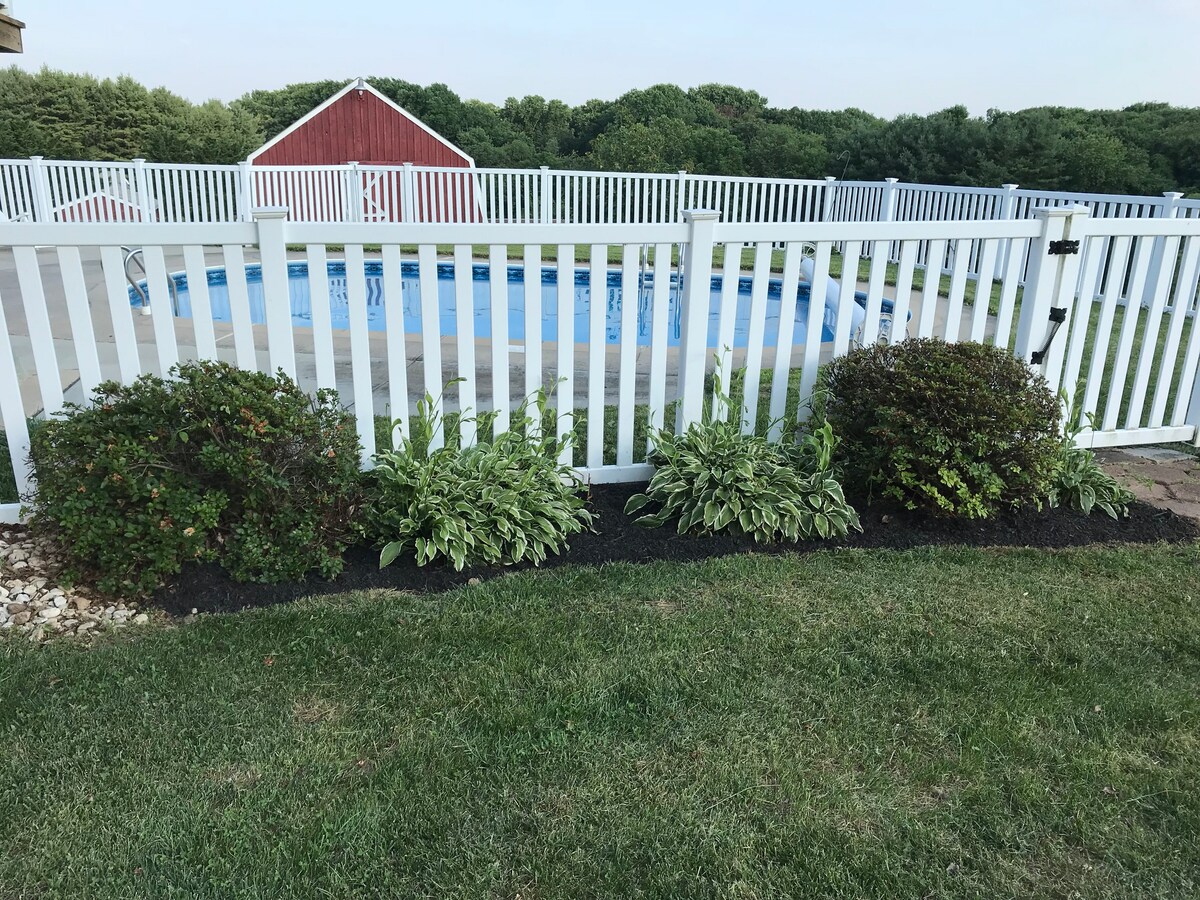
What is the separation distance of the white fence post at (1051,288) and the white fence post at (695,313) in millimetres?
1548

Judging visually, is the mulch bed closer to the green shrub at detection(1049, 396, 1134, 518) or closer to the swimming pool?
the green shrub at detection(1049, 396, 1134, 518)

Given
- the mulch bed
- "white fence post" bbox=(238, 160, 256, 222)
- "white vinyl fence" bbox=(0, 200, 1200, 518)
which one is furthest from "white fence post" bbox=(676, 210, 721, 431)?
"white fence post" bbox=(238, 160, 256, 222)

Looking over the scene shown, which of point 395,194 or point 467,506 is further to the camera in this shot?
point 395,194

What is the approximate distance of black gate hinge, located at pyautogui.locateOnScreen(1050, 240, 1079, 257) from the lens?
399 cm

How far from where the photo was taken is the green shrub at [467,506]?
10.5 ft

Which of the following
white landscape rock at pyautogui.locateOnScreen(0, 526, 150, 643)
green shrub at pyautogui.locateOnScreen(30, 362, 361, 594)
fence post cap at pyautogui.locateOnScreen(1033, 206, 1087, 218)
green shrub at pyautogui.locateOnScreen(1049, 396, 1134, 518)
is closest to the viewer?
white landscape rock at pyautogui.locateOnScreen(0, 526, 150, 643)

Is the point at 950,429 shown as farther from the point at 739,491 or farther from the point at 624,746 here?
the point at 624,746

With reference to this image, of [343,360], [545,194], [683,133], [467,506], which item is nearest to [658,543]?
[467,506]

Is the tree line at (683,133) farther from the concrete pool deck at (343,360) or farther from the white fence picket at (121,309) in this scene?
the white fence picket at (121,309)

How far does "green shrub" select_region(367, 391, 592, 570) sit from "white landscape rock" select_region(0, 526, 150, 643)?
0.89 meters

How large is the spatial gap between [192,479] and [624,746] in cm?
177

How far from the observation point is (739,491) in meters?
3.55

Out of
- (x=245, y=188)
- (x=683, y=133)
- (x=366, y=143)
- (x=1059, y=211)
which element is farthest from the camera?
(x=366, y=143)

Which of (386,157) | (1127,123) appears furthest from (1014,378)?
(386,157)
